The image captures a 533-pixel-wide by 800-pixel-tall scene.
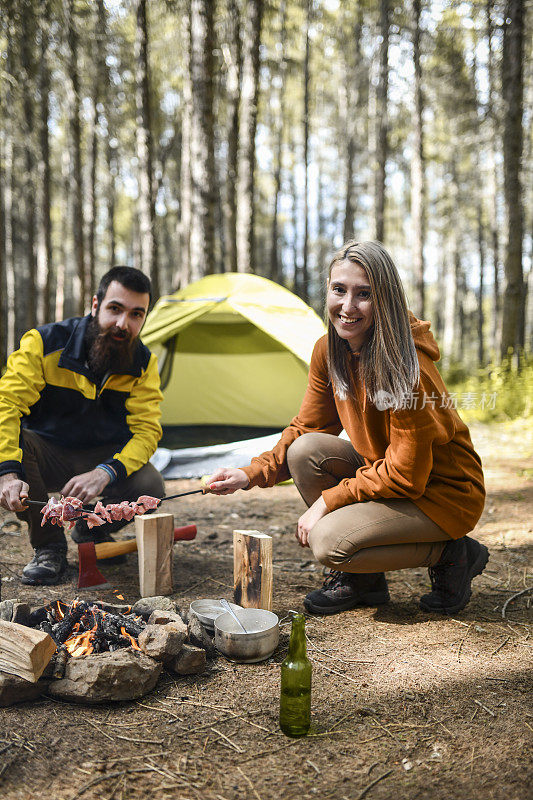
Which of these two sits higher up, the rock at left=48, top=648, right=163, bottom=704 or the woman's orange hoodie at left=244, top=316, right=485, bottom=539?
the woman's orange hoodie at left=244, top=316, right=485, bottom=539

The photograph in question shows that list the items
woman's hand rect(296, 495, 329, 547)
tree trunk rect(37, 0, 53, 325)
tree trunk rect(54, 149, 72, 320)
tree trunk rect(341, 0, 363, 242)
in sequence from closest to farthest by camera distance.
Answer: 1. woman's hand rect(296, 495, 329, 547)
2. tree trunk rect(37, 0, 53, 325)
3. tree trunk rect(54, 149, 72, 320)
4. tree trunk rect(341, 0, 363, 242)

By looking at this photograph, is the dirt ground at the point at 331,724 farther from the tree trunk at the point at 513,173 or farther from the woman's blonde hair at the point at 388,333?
the tree trunk at the point at 513,173

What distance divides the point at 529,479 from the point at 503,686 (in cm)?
312

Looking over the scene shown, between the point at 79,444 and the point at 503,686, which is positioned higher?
the point at 79,444

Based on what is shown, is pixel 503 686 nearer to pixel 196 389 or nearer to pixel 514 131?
pixel 196 389

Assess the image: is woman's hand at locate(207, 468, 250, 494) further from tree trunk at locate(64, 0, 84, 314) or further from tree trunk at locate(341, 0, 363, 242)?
tree trunk at locate(341, 0, 363, 242)

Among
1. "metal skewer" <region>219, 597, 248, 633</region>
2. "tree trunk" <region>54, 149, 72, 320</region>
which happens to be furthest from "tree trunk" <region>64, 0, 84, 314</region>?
"metal skewer" <region>219, 597, 248, 633</region>

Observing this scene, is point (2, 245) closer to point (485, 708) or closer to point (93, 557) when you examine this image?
point (93, 557)

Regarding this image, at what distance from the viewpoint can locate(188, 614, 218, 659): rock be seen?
1957mm

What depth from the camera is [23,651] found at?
1.62 metres

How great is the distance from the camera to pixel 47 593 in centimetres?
246

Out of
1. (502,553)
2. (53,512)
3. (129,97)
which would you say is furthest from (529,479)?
(129,97)

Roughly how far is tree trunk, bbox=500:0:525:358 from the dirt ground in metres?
5.85

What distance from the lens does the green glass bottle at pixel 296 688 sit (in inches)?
61.7
